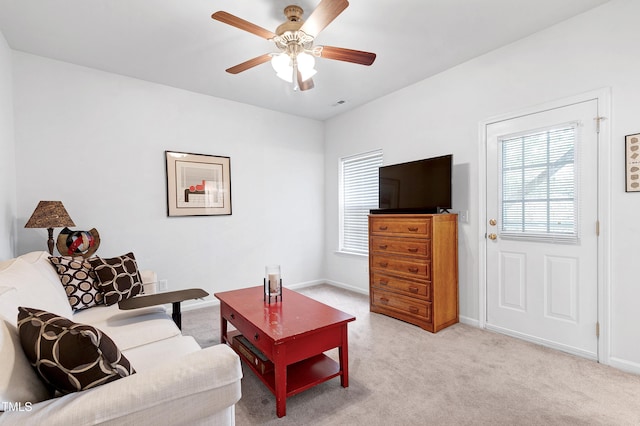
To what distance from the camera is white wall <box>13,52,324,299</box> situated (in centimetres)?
304

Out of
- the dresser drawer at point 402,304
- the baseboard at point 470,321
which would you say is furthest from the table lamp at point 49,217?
the baseboard at point 470,321

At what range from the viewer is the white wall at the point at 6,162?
253 centimetres

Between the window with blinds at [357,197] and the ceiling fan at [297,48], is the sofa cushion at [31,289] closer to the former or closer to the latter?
the ceiling fan at [297,48]

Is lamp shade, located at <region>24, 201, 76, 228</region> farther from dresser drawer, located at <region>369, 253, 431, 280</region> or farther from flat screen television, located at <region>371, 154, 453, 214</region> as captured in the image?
flat screen television, located at <region>371, 154, 453, 214</region>

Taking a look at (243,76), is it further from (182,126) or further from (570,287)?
(570,287)

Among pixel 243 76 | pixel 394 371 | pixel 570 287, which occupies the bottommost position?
pixel 394 371

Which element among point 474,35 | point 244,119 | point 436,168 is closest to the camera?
point 474,35

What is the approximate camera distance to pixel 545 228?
2703 mm

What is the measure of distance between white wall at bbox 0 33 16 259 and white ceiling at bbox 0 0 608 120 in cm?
28

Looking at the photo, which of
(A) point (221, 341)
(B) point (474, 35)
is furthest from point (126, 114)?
(B) point (474, 35)

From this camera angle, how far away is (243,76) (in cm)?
346

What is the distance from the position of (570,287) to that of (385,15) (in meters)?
2.73

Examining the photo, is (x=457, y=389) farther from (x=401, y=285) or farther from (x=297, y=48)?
(x=297, y=48)

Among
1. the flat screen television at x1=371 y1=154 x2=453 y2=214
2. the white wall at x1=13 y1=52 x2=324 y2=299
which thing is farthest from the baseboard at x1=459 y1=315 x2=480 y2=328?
the white wall at x1=13 y1=52 x2=324 y2=299
